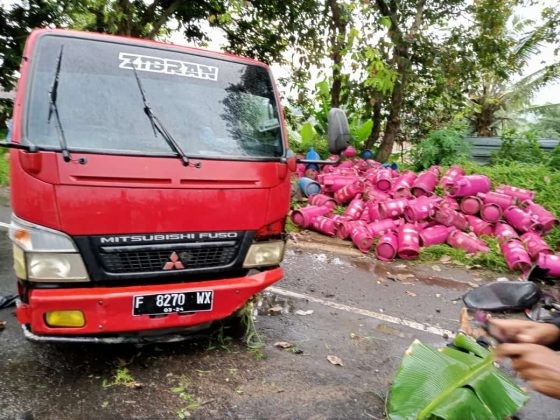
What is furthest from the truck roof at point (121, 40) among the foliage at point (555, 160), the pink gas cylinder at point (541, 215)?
the foliage at point (555, 160)

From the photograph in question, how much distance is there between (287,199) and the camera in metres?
3.25

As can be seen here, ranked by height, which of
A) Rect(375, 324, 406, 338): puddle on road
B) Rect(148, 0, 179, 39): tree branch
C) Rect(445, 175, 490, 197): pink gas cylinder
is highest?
Rect(148, 0, 179, 39): tree branch

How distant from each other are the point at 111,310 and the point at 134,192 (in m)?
0.68

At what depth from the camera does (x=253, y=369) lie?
3082 mm

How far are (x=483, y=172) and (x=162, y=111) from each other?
19.6ft

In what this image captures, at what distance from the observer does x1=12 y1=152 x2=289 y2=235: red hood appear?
8.02ft

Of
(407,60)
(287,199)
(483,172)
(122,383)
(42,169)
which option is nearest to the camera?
(42,169)

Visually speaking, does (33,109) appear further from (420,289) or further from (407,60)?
(407,60)

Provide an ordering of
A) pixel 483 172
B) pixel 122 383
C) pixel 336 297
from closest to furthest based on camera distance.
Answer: pixel 122 383 → pixel 336 297 → pixel 483 172

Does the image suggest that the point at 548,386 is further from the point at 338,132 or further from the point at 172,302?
the point at 338,132

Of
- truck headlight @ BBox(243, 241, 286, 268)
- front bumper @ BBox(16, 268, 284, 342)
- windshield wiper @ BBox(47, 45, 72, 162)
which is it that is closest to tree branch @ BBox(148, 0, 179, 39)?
windshield wiper @ BBox(47, 45, 72, 162)

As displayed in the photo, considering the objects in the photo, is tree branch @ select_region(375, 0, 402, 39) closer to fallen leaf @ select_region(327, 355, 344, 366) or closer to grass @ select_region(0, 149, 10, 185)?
fallen leaf @ select_region(327, 355, 344, 366)

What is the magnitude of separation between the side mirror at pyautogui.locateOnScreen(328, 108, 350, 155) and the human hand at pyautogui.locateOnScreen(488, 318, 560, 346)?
206 centimetres

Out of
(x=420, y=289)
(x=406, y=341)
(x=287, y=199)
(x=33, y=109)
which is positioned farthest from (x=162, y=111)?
(x=420, y=289)
